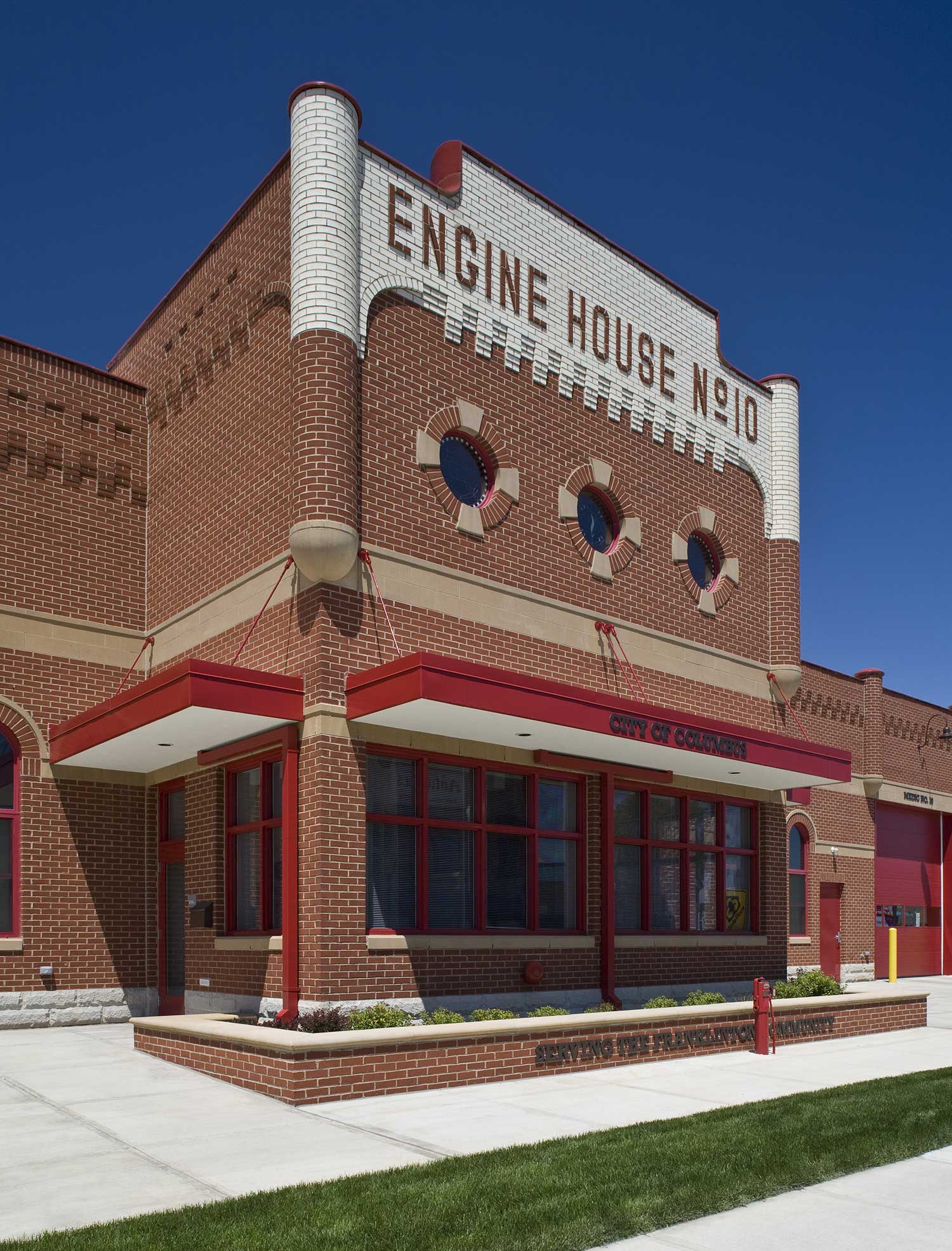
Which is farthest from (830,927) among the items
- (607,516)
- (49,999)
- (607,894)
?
(49,999)

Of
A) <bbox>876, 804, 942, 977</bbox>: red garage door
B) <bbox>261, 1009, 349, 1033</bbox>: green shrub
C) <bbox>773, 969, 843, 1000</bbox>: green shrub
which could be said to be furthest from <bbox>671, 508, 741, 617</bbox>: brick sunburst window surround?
<bbox>876, 804, 942, 977</bbox>: red garage door

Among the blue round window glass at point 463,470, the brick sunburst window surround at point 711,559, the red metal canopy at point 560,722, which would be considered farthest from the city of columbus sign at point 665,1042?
the blue round window glass at point 463,470

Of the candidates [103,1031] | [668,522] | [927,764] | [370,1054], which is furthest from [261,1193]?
[927,764]

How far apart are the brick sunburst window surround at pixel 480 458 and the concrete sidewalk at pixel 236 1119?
7493 millimetres

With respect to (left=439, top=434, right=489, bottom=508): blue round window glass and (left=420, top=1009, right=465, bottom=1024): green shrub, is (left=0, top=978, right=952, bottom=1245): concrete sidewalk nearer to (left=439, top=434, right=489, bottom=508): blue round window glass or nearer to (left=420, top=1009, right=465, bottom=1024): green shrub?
(left=420, top=1009, right=465, bottom=1024): green shrub

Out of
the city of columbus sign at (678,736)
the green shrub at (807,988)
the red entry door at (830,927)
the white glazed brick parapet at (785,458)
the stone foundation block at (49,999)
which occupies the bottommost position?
the red entry door at (830,927)

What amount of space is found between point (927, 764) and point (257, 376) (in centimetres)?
2601

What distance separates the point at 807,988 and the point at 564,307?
11524 millimetres

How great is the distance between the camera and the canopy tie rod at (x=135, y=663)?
756 inches

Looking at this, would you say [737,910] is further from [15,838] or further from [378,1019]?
[15,838]

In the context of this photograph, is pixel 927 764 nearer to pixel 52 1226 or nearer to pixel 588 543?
pixel 588 543

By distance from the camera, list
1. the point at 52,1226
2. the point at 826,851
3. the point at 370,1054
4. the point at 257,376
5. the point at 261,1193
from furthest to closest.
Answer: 1. the point at 826,851
2. the point at 257,376
3. the point at 370,1054
4. the point at 261,1193
5. the point at 52,1226

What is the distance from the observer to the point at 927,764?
35719mm

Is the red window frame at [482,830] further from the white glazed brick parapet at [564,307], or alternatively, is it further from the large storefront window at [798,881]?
the large storefront window at [798,881]
